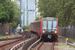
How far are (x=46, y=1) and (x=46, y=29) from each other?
1939cm

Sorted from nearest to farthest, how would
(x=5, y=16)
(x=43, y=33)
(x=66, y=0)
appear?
(x=43, y=33) → (x=66, y=0) → (x=5, y=16)

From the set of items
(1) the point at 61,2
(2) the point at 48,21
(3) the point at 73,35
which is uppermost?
(1) the point at 61,2

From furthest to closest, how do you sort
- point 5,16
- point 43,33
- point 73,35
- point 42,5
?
point 42,5 < point 5,16 < point 73,35 < point 43,33

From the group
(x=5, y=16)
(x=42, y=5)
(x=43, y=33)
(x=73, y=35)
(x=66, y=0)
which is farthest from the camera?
(x=42, y=5)

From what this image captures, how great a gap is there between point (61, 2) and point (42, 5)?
1721 cm

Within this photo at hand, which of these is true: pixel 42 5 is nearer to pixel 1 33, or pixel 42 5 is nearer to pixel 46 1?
pixel 46 1

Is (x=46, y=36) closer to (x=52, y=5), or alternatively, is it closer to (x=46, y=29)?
(x=46, y=29)

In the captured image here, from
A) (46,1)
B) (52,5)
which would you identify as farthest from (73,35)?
(46,1)

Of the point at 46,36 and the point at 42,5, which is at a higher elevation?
the point at 42,5

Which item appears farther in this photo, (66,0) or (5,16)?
(5,16)

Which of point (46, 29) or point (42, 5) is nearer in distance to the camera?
point (46, 29)

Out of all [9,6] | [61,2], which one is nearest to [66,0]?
[61,2]

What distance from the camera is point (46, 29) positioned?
915 inches

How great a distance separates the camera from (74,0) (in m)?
23.7
